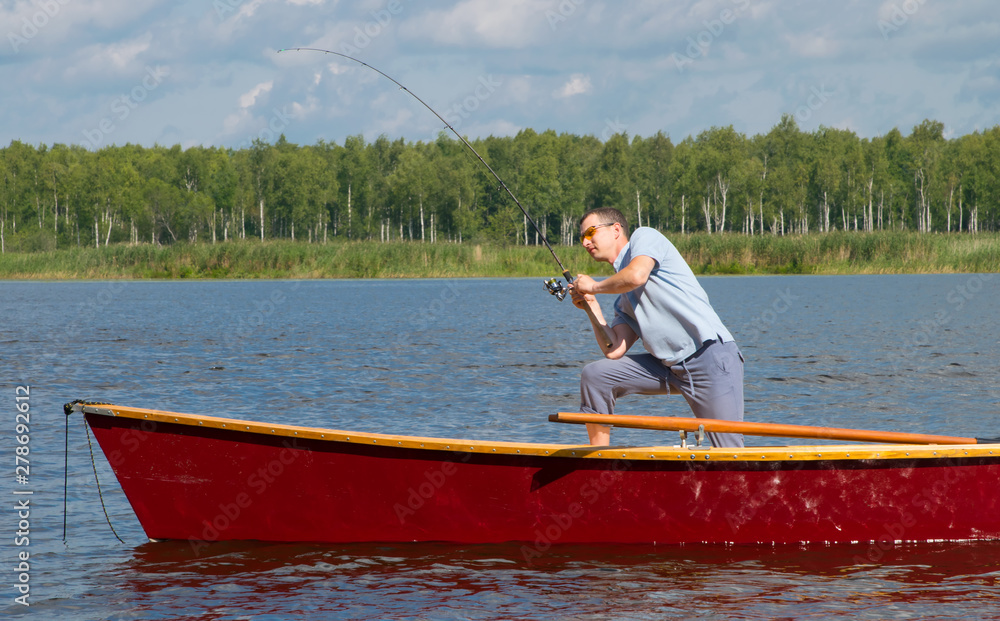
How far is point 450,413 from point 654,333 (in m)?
5.91

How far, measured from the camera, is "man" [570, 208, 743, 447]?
18.4 ft

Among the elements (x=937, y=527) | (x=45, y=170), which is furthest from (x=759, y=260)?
(x=45, y=170)

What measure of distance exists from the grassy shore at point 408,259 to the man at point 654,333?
4029 cm

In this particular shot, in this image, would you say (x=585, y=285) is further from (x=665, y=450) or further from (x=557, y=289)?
(x=665, y=450)

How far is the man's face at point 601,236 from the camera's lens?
5.88 m

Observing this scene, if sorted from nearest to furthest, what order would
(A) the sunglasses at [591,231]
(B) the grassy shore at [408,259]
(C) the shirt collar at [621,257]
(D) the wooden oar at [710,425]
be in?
(D) the wooden oar at [710,425]
(C) the shirt collar at [621,257]
(A) the sunglasses at [591,231]
(B) the grassy shore at [408,259]

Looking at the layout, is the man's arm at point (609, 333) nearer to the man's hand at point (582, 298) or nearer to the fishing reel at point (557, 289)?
the man's hand at point (582, 298)

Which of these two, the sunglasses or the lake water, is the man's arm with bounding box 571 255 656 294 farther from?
the lake water

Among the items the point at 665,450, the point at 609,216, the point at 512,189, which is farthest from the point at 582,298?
the point at 512,189

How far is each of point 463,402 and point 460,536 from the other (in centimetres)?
604

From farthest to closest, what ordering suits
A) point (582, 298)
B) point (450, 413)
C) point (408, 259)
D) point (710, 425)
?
point (408, 259)
point (450, 413)
point (582, 298)
point (710, 425)

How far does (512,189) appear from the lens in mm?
84875

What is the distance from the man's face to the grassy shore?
40.3 meters

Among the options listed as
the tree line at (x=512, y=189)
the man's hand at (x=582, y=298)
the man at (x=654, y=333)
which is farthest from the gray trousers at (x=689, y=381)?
the tree line at (x=512, y=189)
